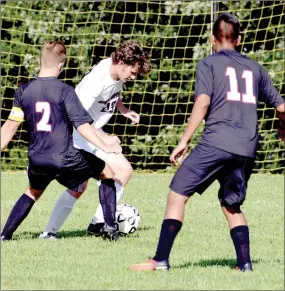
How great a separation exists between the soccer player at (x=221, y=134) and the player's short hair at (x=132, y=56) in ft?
5.78

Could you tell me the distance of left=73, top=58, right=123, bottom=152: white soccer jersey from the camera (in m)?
7.43

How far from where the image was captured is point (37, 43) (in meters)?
14.5

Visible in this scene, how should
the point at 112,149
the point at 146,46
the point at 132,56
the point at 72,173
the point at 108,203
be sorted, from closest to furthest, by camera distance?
the point at 112,149
the point at 72,173
the point at 108,203
the point at 132,56
the point at 146,46

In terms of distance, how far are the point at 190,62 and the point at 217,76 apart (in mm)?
8947

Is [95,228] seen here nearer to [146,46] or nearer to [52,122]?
[52,122]

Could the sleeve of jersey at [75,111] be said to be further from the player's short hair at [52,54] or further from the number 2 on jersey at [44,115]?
the player's short hair at [52,54]

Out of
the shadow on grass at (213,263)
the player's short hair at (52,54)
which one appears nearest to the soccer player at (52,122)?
the player's short hair at (52,54)

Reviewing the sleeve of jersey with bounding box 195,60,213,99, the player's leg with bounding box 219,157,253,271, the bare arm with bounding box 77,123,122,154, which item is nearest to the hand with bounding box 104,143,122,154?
the bare arm with bounding box 77,123,122,154

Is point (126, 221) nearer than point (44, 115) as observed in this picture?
No

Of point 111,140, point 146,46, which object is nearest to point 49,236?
point 111,140

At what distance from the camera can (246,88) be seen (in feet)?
18.5

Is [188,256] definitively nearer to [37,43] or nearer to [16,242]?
[16,242]

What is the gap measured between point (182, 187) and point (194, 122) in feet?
1.28

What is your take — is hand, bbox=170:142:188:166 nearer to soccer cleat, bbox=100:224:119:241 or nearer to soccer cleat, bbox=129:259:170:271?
soccer cleat, bbox=129:259:170:271
